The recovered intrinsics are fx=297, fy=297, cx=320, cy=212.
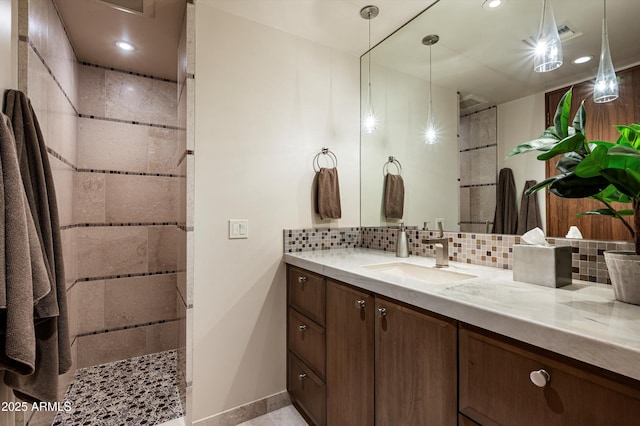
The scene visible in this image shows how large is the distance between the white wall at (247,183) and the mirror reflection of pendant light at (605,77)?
140cm

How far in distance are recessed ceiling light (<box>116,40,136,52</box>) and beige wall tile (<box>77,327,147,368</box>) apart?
2.18 meters

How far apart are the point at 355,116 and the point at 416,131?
512 millimetres

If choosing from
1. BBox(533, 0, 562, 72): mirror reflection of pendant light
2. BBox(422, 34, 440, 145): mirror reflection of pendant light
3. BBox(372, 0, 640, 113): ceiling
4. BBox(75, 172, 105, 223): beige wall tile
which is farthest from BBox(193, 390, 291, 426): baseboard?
BBox(533, 0, 562, 72): mirror reflection of pendant light

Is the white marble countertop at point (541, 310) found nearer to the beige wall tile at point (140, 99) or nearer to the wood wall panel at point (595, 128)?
the wood wall panel at point (595, 128)

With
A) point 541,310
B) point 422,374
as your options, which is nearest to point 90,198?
point 422,374

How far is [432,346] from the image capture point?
953 millimetres

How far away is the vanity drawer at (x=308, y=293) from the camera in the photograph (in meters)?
1.55

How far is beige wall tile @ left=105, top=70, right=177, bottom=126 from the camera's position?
2426 mm

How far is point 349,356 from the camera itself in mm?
1336

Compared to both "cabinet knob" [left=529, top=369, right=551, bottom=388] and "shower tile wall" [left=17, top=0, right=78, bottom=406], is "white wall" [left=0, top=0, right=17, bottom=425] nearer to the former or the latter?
"shower tile wall" [left=17, top=0, right=78, bottom=406]

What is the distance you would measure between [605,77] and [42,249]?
2.25 metres

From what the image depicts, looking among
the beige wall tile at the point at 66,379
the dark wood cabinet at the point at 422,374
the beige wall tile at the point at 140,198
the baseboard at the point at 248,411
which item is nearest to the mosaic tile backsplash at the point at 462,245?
the dark wood cabinet at the point at 422,374

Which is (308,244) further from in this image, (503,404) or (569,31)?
(569,31)

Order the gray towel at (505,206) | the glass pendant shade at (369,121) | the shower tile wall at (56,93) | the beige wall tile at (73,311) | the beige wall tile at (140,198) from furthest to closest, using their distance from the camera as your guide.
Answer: the beige wall tile at (140,198) → the glass pendant shade at (369,121) → the beige wall tile at (73,311) → the gray towel at (505,206) → the shower tile wall at (56,93)
